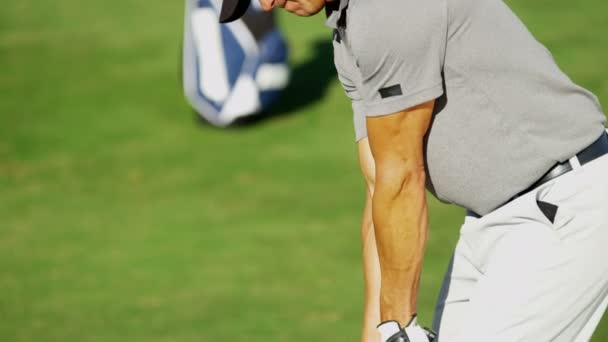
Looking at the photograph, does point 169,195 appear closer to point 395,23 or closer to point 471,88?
point 471,88

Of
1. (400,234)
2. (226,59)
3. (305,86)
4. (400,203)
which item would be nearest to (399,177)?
(400,203)

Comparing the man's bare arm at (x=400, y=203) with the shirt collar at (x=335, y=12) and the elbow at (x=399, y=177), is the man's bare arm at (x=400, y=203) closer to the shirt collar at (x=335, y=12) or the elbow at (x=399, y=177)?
the elbow at (x=399, y=177)

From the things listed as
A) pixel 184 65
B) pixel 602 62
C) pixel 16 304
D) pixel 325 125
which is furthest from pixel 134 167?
pixel 602 62

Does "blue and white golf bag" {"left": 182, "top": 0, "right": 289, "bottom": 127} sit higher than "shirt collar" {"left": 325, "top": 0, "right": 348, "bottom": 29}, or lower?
lower

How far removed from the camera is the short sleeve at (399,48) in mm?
3473

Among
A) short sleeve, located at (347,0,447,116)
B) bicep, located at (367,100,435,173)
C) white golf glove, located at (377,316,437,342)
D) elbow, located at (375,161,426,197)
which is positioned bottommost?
white golf glove, located at (377,316,437,342)

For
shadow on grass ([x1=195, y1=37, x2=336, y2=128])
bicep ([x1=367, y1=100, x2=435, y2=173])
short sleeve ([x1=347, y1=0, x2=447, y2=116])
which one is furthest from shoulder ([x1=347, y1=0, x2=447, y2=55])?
shadow on grass ([x1=195, y1=37, x2=336, y2=128])

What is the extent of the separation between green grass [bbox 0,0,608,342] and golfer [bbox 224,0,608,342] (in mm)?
2579

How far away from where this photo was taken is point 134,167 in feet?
30.4

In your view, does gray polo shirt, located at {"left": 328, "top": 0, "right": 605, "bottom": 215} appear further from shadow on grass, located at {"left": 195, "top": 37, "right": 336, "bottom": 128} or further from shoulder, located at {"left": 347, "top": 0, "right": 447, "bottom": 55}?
shadow on grass, located at {"left": 195, "top": 37, "right": 336, "bottom": 128}

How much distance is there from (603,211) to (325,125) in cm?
612

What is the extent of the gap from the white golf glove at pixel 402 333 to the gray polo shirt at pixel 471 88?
1.58 feet

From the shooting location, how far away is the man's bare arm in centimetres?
370

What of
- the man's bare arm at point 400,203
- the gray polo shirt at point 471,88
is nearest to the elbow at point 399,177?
the man's bare arm at point 400,203
